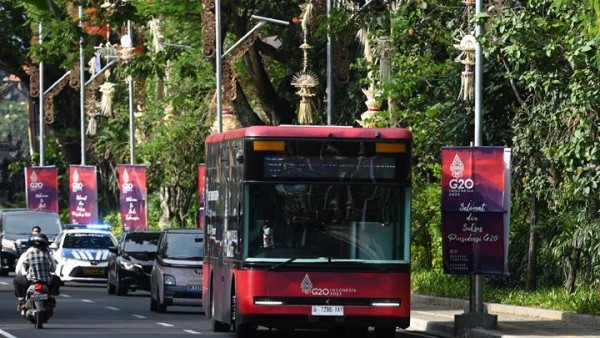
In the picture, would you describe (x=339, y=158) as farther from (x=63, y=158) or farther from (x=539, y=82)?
(x=63, y=158)

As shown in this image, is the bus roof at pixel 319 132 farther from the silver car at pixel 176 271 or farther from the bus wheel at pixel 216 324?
the silver car at pixel 176 271

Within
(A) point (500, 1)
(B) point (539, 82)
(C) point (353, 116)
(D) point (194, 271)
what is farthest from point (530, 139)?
(C) point (353, 116)

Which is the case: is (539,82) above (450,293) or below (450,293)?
above

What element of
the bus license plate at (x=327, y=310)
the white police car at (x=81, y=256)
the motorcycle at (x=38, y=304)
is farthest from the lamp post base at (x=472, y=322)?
the white police car at (x=81, y=256)

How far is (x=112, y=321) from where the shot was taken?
1136 inches

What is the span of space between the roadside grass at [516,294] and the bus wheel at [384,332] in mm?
3634

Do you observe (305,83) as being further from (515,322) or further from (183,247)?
(515,322)

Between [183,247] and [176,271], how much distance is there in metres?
0.95

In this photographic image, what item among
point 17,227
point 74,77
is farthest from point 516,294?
point 74,77

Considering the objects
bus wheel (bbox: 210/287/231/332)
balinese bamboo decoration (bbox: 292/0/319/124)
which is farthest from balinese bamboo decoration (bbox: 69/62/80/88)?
bus wheel (bbox: 210/287/231/332)

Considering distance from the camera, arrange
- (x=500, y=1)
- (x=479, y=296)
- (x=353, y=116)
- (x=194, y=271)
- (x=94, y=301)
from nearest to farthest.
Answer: (x=479, y=296)
(x=500, y=1)
(x=194, y=271)
(x=94, y=301)
(x=353, y=116)

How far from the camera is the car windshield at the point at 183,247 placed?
3369cm

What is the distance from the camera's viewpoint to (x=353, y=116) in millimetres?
48094

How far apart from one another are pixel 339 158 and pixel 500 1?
8.84m
